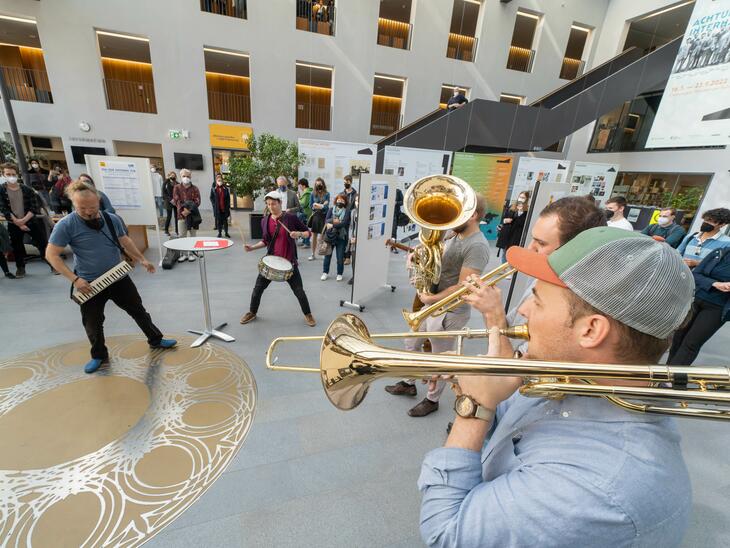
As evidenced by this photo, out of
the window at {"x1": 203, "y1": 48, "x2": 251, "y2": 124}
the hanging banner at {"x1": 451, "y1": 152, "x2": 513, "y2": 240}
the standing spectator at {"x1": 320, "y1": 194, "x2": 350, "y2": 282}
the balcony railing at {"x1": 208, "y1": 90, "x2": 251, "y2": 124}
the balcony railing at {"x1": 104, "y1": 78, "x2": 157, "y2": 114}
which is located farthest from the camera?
the balcony railing at {"x1": 208, "y1": 90, "x2": 251, "y2": 124}

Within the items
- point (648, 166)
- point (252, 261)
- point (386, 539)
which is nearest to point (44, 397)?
point (386, 539)

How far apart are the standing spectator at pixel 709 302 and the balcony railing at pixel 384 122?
13.4 meters

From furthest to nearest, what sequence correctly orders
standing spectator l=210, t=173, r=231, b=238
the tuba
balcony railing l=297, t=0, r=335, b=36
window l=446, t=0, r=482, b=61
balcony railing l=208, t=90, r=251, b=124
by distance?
window l=446, t=0, r=482, b=61 < balcony railing l=208, t=90, r=251, b=124 < balcony railing l=297, t=0, r=335, b=36 < standing spectator l=210, t=173, r=231, b=238 < the tuba

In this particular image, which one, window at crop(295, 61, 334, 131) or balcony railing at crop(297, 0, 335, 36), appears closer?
balcony railing at crop(297, 0, 335, 36)

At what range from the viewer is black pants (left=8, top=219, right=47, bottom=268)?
215 inches

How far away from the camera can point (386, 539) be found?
1946 millimetres

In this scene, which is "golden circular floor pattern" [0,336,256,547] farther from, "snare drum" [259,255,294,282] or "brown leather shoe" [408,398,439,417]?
"brown leather shoe" [408,398,439,417]

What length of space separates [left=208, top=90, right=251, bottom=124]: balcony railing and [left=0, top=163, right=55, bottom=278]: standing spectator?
8775 mm

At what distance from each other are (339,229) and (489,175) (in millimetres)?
6320

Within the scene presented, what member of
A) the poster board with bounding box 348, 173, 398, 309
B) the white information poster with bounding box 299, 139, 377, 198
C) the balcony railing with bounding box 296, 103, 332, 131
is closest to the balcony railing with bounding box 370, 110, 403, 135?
the balcony railing with bounding box 296, 103, 332, 131

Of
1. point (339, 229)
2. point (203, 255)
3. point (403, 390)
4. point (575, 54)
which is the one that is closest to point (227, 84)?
point (339, 229)

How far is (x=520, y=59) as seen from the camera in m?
15.9

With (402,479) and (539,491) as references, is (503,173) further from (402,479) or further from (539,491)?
(539,491)

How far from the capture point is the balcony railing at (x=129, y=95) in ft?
39.1
